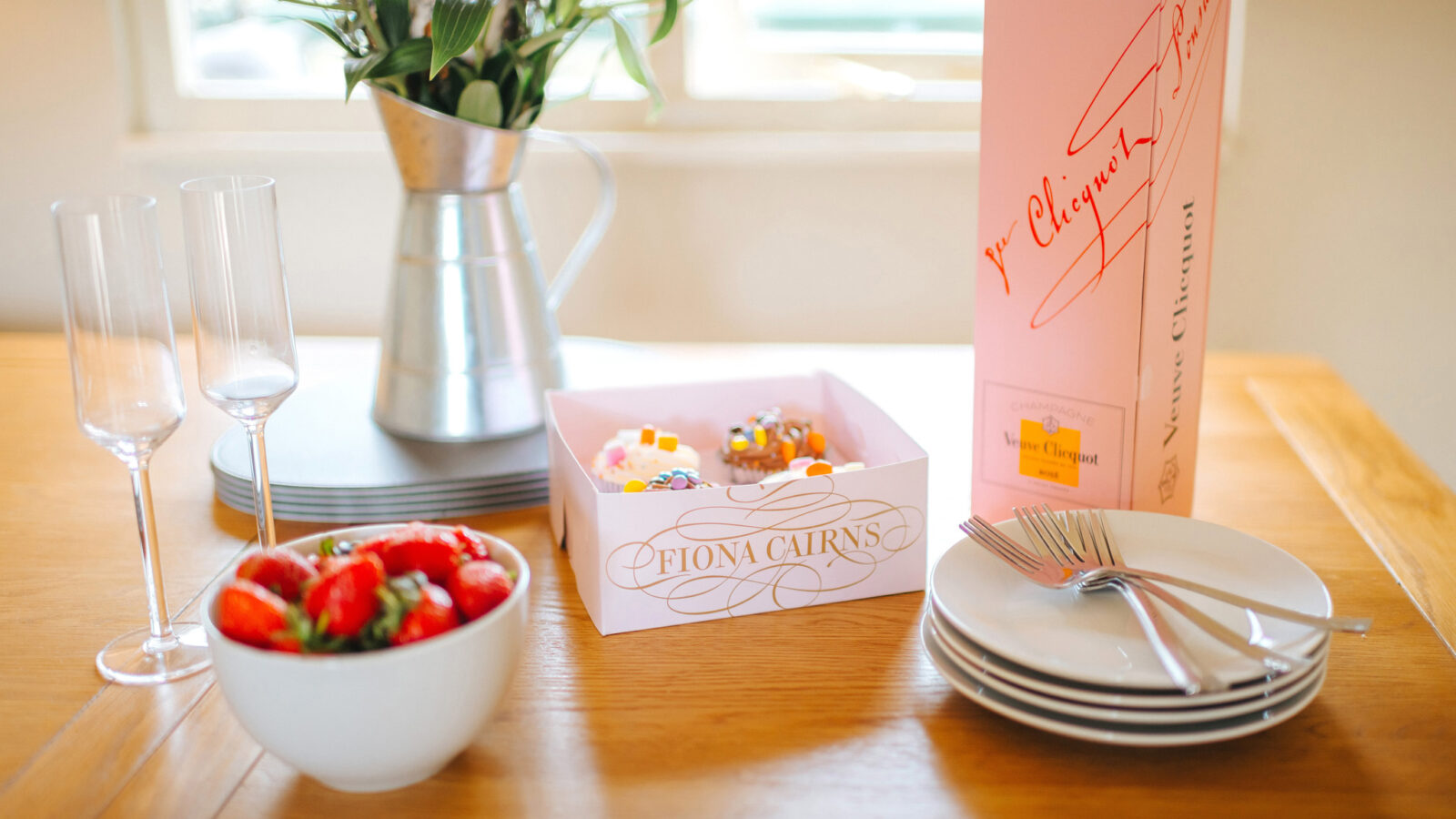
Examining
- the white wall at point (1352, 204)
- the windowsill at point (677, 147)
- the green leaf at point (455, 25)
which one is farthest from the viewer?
the windowsill at point (677, 147)

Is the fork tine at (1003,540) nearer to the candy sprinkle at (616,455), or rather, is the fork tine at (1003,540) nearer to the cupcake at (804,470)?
the cupcake at (804,470)

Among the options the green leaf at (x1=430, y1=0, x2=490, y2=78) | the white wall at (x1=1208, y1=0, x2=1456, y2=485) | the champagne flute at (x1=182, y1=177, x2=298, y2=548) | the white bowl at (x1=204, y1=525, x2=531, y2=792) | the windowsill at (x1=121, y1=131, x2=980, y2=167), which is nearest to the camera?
the white bowl at (x1=204, y1=525, x2=531, y2=792)

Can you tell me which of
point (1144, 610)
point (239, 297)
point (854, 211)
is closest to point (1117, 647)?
point (1144, 610)

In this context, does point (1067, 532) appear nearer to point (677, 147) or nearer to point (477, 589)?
point (477, 589)

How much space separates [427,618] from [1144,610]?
399 millimetres

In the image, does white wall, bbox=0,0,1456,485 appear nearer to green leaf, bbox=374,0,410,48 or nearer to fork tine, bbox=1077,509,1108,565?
green leaf, bbox=374,0,410,48

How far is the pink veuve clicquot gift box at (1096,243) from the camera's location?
0.77 metres

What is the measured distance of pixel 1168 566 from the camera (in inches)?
29.8

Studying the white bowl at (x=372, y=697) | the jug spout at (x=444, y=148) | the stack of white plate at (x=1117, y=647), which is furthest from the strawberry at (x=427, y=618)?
the jug spout at (x=444, y=148)

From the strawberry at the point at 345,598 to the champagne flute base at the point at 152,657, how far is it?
0.64ft

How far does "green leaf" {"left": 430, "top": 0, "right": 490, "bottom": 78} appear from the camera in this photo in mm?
850

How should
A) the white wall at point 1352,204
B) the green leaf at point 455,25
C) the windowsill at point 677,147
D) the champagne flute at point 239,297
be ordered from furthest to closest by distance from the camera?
the windowsill at point 677,147 < the white wall at point 1352,204 < the green leaf at point 455,25 < the champagne flute at point 239,297

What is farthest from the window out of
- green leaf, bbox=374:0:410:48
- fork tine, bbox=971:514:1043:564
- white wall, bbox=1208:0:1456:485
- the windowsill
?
fork tine, bbox=971:514:1043:564

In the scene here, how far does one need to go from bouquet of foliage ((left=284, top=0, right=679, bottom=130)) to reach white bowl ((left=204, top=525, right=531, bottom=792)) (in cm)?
46
